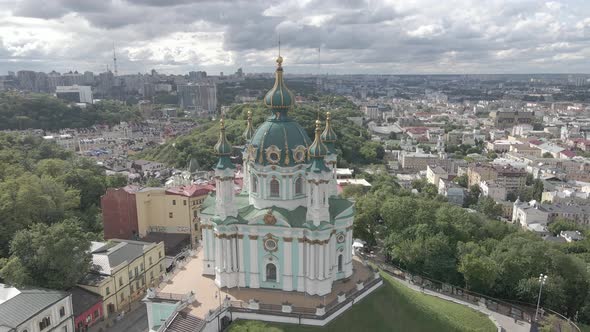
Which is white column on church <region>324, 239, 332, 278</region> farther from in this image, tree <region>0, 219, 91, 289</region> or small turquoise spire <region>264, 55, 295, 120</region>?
tree <region>0, 219, 91, 289</region>

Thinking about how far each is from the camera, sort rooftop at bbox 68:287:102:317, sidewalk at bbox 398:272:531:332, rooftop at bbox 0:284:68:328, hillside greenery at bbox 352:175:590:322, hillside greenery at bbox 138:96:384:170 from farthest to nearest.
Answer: hillside greenery at bbox 138:96:384:170, hillside greenery at bbox 352:175:590:322, rooftop at bbox 68:287:102:317, sidewalk at bbox 398:272:531:332, rooftop at bbox 0:284:68:328

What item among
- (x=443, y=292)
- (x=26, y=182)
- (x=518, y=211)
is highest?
(x=26, y=182)

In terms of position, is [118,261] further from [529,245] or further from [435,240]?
[529,245]

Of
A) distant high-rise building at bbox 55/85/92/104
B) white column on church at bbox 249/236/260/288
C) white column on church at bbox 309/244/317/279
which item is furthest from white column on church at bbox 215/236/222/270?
distant high-rise building at bbox 55/85/92/104

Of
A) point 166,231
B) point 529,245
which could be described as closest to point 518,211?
point 529,245

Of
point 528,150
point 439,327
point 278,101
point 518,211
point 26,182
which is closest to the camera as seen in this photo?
point 439,327

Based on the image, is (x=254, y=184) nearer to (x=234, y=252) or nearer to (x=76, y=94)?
(x=234, y=252)

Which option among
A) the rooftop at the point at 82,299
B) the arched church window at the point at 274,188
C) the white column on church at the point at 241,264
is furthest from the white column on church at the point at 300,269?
the rooftop at the point at 82,299
